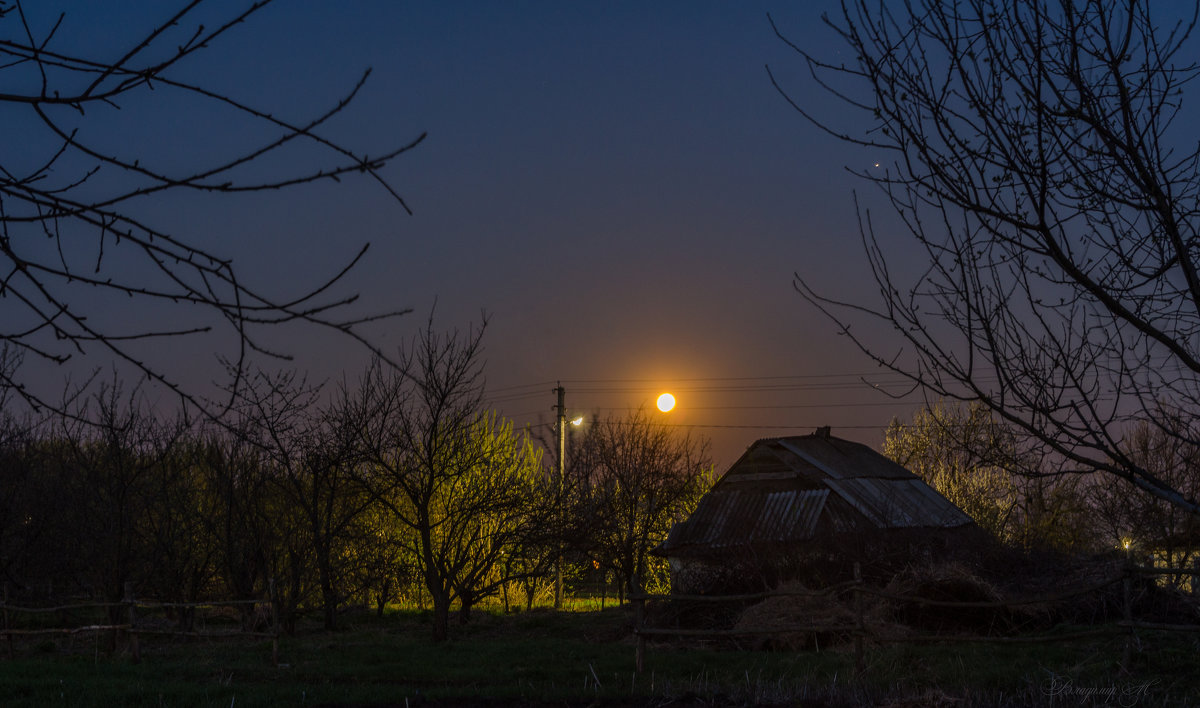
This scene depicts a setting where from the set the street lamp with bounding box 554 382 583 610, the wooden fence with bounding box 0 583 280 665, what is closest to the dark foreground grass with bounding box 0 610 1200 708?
the wooden fence with bounding box 0 583 280 665

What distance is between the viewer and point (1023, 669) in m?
9.98

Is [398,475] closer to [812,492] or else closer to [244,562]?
[244,562]

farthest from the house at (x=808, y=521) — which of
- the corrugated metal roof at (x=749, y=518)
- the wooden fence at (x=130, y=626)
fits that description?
the wooden fence at (x=130, y=626)

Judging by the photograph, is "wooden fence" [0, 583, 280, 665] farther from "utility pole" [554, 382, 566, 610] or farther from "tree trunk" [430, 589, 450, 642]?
"utility pole" [554, 382, 566, 610]

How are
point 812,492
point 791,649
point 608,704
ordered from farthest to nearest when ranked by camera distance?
point 812,492 < point 791,649 < point 608,704

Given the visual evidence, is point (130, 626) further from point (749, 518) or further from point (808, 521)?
point (808, 521)

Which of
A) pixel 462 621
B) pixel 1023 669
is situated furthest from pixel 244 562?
pixel 1023 669

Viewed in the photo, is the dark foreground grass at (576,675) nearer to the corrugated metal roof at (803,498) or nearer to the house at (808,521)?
the house at (808,521)

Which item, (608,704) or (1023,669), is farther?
(1023,669)

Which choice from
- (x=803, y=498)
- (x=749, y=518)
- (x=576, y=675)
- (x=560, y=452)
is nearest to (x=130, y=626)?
(x=576, y=675)

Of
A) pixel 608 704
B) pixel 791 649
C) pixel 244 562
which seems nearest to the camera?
pixel 608 704

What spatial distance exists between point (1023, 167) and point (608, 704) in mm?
5416

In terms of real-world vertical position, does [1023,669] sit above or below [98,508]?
below

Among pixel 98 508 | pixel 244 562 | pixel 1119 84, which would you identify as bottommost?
pixel 244 562
